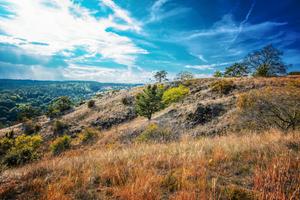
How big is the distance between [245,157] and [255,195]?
176 centimetres

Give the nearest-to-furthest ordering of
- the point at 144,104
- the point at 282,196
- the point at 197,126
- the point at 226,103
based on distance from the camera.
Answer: the point at 282,196, the point at 197,126, the point at 226,103, the point at 144,104

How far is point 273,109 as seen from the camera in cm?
1270

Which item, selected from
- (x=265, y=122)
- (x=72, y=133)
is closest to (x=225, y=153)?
(x=265, y=122)

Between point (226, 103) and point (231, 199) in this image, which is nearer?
point (231, 199)

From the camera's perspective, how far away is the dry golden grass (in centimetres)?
290

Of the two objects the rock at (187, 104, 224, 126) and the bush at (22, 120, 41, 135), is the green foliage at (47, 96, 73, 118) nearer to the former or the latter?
the bush at (22, 120, 41, 135)

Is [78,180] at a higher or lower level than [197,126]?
higher

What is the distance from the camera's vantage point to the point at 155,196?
9.45 feet

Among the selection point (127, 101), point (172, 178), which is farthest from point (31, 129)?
point (172, 178)

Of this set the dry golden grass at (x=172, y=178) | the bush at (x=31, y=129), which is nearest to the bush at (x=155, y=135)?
the dry golden grass at (x=172, y=178)

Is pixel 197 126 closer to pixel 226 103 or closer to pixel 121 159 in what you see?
pixel 226 103

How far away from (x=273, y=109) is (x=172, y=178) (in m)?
12.3

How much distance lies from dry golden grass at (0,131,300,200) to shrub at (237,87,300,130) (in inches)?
288

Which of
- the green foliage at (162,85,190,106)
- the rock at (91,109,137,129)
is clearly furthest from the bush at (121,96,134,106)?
the green foliage at (162,85,190,106)
